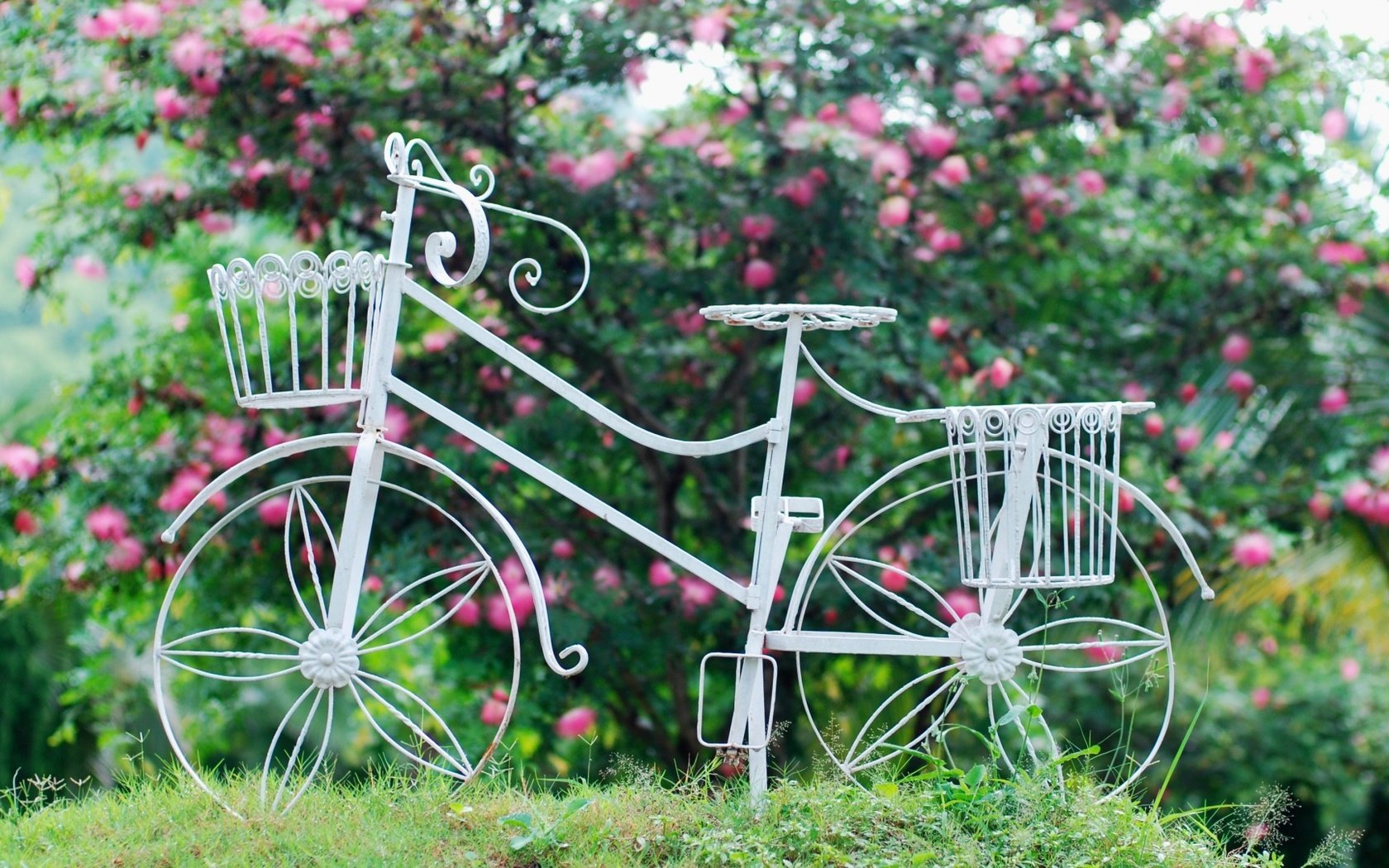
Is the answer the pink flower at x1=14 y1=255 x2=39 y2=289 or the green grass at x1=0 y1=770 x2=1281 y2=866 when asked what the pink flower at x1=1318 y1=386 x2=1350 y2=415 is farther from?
the pink flower at x1=14 y1=255 x2=39 y2=289

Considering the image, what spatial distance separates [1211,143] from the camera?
17.3 feet

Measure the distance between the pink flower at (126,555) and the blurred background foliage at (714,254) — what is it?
2 centimetres

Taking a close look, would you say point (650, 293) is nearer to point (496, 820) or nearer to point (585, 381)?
point (585, 381)

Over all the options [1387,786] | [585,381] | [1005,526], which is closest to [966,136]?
[585,381]

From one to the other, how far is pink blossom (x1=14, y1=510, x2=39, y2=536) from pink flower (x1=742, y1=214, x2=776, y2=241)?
2.82 m

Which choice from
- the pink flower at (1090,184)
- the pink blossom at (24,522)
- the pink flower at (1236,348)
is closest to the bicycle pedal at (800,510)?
the pink flower at (1090,184)

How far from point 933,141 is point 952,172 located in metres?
0.15

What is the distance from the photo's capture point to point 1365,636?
19.7 feet

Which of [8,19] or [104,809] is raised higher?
[8,19]

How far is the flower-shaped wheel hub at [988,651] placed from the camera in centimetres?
329

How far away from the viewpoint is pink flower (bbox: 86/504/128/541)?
4688 mm

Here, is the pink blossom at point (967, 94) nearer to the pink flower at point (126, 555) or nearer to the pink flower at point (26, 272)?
the pink flower at point (126, 555)

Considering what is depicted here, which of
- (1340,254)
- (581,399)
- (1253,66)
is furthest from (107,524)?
(1340,254)

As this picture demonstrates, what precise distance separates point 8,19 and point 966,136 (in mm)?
3458
